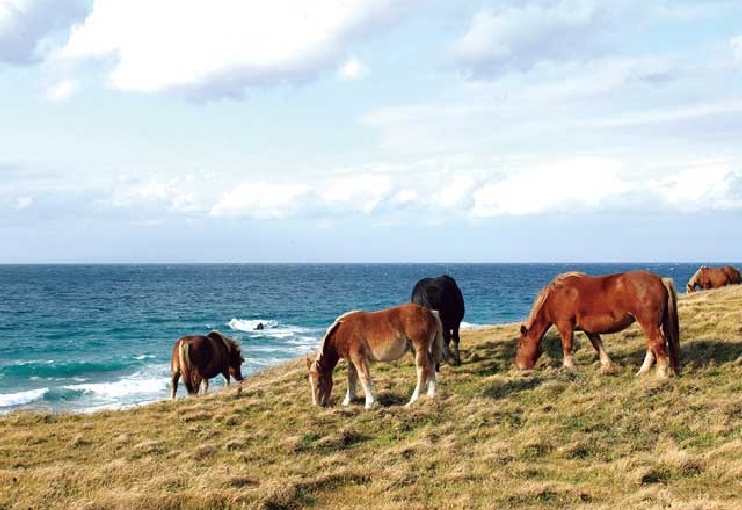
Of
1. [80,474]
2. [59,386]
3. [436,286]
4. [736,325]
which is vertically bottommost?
[59,386]

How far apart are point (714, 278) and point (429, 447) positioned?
35667mm

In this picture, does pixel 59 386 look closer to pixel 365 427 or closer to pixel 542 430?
pixel 365 427

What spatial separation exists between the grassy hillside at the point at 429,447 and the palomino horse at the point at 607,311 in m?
0.54

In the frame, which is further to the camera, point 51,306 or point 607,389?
point 51,306

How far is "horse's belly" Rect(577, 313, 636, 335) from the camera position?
13.4 metres

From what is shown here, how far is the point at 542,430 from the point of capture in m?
11.0

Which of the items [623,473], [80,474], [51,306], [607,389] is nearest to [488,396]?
[607,389]

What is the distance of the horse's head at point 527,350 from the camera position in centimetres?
1512

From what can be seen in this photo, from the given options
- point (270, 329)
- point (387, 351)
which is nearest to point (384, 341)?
point (387, 351)

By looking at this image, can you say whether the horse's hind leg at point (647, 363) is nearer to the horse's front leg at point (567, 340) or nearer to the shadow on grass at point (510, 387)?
the horse's front leg at point (567, 340)

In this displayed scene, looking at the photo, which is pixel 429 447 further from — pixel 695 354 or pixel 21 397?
pixel 21 397

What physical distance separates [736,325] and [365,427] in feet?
35.7

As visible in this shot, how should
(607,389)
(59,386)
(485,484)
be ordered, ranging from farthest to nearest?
(59,386) → (607,389) → (485,484)

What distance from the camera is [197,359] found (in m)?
18.2
